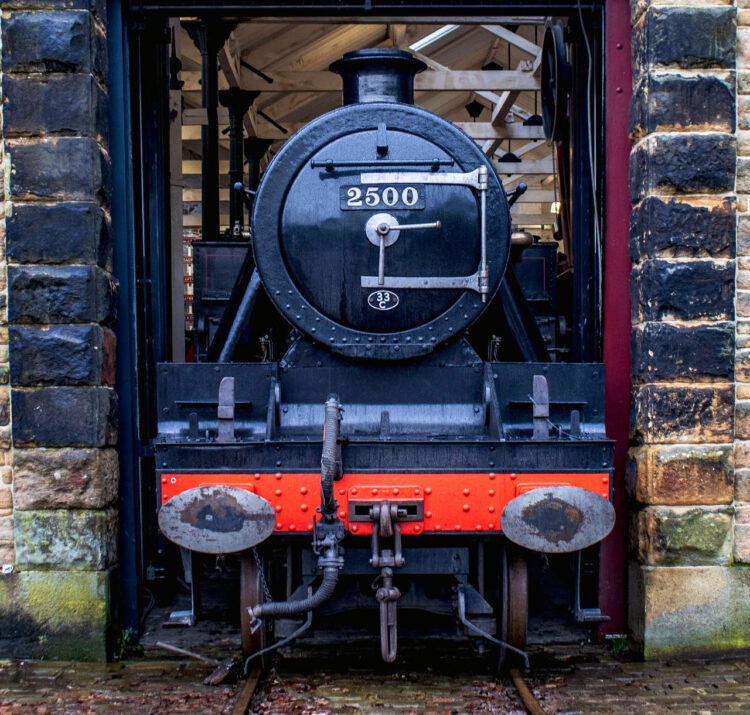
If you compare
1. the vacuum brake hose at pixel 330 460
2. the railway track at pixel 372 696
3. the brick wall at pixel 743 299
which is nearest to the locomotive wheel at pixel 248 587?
the railway track at pixel 372 696

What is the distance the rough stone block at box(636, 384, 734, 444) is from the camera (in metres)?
3.66

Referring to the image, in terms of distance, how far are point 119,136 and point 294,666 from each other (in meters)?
2.48

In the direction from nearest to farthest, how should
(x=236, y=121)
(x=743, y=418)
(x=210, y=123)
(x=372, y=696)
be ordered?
(x=372, y=696) < (x=743, y=418) < (x=210, y=123) < (x=236, y=121)

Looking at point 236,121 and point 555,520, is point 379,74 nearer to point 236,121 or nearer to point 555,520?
point 555,520

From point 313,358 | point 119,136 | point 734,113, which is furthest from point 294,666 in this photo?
point 734,113

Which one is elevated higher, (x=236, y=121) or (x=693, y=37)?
(x=236, y=121)

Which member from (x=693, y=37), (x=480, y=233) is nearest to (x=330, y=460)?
(x=480, y=233)

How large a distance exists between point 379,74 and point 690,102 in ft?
4.38

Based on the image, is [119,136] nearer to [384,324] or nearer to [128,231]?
[128,231]

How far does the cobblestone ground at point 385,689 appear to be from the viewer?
10.4ft

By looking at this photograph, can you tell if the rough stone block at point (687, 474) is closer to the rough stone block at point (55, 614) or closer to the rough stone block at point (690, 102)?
the rough stone block at point (690, 102)

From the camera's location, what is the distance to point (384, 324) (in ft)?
11.3

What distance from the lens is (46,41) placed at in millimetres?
3656

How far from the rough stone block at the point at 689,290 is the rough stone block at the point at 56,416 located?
242 centimetres
